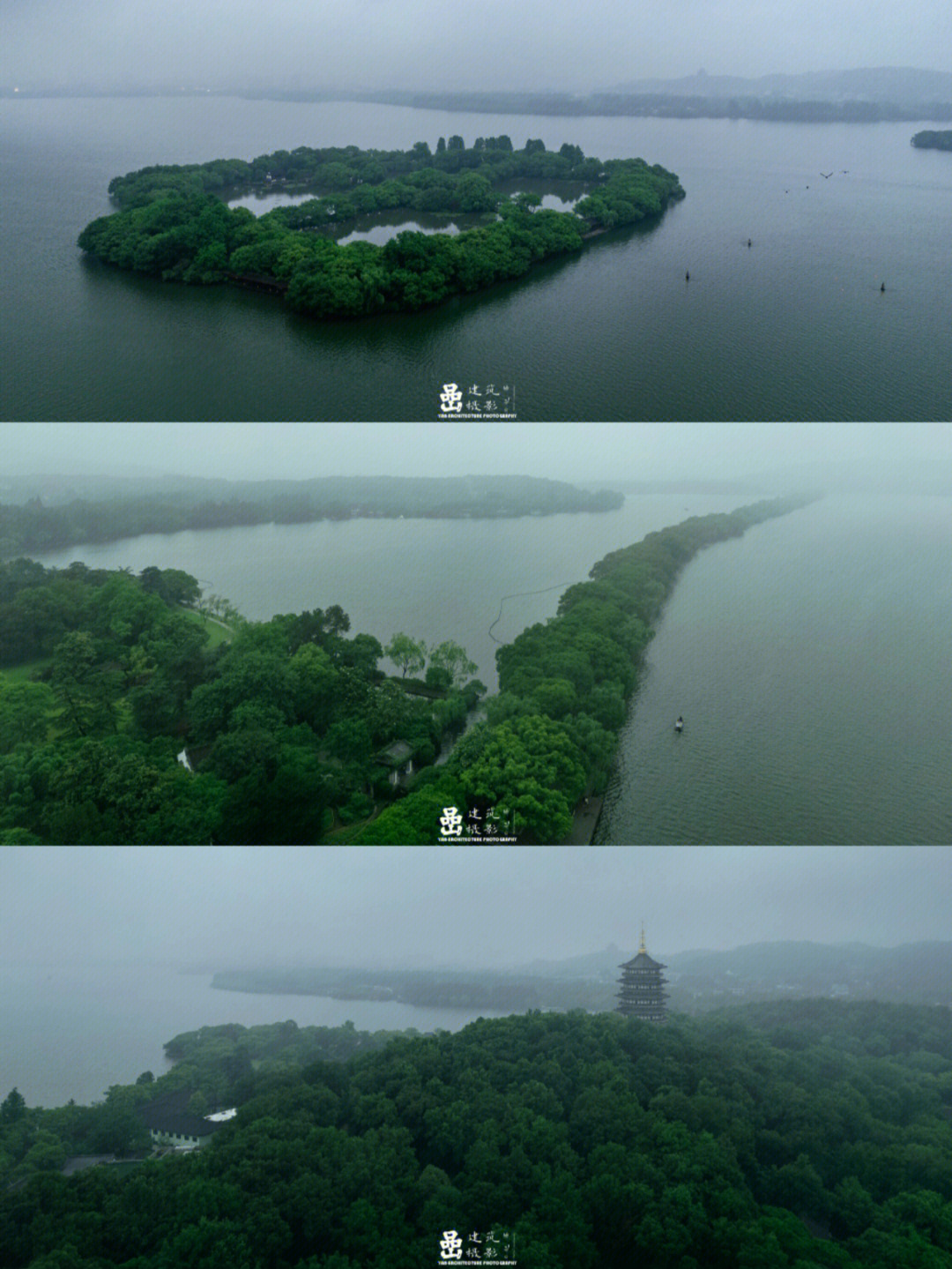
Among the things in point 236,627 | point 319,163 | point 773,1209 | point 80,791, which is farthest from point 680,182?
point 773,1209

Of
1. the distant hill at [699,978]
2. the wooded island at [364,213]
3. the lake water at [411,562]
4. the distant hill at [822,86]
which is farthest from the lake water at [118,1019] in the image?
the distant hill at [822,86]

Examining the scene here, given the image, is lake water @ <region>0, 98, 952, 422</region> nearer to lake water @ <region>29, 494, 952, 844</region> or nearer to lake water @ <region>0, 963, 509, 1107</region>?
lake water @ <region>29, 494, 952, 844</region>

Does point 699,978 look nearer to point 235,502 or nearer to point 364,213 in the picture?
point 235,502

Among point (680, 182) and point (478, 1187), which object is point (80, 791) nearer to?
point (478, 1187)

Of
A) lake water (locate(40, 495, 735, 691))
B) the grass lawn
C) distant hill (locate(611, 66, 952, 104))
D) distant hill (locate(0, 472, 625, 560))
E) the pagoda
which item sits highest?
distant hill (locate(611, 66, 952, 104))

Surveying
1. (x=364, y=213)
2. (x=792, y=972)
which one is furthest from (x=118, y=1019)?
(x=364, y=213)

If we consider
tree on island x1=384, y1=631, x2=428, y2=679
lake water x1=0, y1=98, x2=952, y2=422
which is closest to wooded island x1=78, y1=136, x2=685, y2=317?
lake water x1=0, y1=98, x2=952, y2=422
